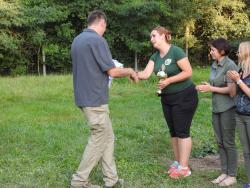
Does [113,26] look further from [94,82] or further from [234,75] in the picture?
[234,75]

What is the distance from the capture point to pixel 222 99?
5641 mm

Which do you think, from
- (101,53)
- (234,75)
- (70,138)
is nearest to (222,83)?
(234,75)

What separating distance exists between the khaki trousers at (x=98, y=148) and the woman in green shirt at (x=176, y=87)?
842 millimetres

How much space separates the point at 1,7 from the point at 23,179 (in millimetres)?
12539

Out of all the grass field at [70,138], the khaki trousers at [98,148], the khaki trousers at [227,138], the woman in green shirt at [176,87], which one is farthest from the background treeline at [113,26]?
the khaki trousers at [227,138]

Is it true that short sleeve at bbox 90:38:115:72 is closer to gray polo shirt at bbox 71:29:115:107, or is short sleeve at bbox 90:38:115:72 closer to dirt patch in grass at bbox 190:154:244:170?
gray polo shirt at bbox 71:29:115:107

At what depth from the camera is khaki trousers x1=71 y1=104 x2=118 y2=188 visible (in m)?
5.29

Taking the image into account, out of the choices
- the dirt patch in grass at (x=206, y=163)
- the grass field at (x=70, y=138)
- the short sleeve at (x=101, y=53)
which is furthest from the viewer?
the dirt patch in grass at (x=206, y=163)

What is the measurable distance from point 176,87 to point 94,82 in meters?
1.10

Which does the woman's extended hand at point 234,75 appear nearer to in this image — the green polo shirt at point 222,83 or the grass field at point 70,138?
the green polo shirt at point 222,83

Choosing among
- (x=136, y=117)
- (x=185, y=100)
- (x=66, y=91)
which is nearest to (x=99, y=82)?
(x=185, y=100)

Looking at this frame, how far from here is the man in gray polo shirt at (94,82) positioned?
17.0 feet

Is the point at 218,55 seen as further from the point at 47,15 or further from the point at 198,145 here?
the point at 47,15

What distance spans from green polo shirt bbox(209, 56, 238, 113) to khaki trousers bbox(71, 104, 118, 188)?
129 cm
